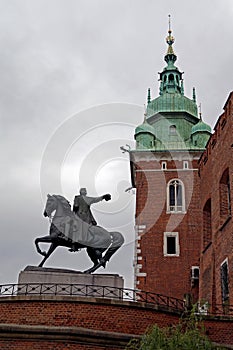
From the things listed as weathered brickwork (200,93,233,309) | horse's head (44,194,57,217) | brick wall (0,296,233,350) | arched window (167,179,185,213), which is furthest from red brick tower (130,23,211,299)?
brick wall (0,296,233,350)

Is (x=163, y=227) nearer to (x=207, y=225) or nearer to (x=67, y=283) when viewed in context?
(x=207, y=225)

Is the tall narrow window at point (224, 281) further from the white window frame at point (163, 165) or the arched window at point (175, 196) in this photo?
the white window frame at point (163, 165)

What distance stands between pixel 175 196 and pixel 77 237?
2463 centimetres

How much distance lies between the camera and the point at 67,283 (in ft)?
65.2

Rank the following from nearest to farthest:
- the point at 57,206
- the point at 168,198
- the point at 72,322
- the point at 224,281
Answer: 1. the point at 72,322
2. the point at 57,206
3. the point at 224,281
4. the point at 168,198

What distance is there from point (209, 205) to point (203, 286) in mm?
4002

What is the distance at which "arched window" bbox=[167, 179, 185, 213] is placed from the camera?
145ft

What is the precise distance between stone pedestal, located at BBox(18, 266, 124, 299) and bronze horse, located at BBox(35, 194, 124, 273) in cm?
52

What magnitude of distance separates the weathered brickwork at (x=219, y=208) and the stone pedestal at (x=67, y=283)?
276 inches

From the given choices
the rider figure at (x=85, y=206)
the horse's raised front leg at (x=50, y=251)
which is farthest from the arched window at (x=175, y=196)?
the horse's raised front leg at (x=50, y=251)

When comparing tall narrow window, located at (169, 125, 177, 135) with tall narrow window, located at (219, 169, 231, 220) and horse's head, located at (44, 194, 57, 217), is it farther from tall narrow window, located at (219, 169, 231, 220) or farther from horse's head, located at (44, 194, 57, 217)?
horse's head, located at (44, 194, 57, 217)

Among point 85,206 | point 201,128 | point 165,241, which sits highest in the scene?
point 201,128

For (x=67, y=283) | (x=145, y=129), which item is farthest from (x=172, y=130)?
(x=67, y=283)

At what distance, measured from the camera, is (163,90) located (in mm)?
54125
